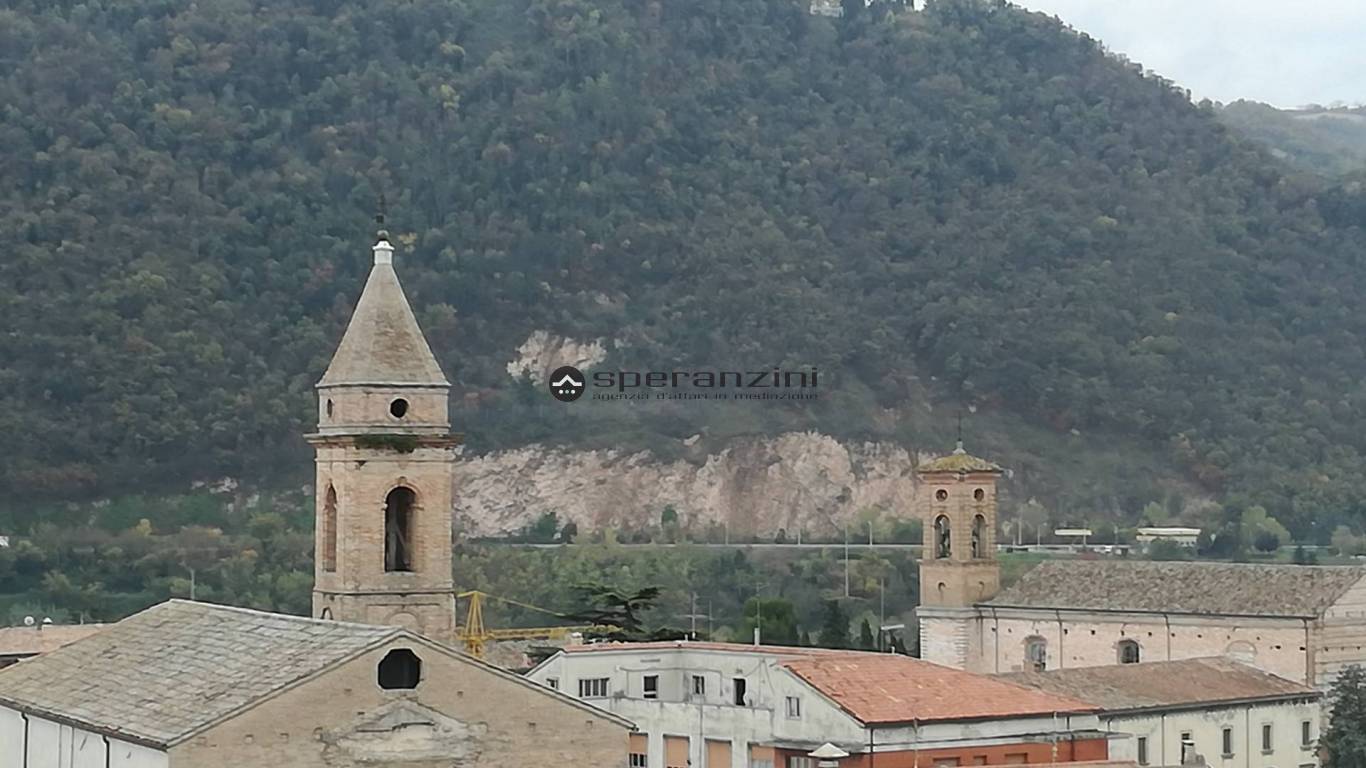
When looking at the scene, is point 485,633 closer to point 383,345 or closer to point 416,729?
point 383,345

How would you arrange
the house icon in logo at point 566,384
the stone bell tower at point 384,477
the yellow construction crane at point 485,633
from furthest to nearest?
the house icon in logo at point 566,384
the yellow construction crane at point 485,633
the stone bell tower at point 384,477

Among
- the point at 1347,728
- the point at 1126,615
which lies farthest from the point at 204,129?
the point at 1347,728

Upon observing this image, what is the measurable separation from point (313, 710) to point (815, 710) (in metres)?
12.1

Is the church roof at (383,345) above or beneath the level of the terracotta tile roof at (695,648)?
above

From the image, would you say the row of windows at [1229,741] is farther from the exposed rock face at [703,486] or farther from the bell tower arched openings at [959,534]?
the exposed rock face at [703,486]

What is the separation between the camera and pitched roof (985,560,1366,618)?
48.2 meters

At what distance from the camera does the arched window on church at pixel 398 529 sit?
34750 mm

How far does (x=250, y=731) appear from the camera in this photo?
88.8 ft

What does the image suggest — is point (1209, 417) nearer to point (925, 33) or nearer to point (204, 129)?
point (925, 33)

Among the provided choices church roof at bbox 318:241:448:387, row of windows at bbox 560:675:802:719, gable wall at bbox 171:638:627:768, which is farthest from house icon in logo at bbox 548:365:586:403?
gable wall at bbox 171:638:627:768

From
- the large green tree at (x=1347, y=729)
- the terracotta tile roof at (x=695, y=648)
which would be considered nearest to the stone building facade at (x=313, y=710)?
the terracotta tile roof at (x=695, y=648)

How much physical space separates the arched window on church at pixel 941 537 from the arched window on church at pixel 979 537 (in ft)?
1.86

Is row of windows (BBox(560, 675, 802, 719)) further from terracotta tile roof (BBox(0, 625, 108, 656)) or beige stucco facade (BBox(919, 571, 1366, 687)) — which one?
beige stucco facade (BBox(919, 571, 1366, 687))

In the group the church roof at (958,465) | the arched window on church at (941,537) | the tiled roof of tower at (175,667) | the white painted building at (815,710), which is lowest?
the white painted building at (815,710)
